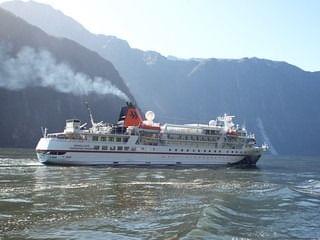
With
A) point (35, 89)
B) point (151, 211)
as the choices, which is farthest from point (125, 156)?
point (35, 89)

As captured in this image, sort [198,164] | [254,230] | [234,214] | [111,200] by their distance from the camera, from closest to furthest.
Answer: [254,230]
[234,214]
[111,200]
[198,164]

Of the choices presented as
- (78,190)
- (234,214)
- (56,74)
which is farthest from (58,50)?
(234,214)

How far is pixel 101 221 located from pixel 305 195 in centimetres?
2080

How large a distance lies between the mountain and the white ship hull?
70609 mm

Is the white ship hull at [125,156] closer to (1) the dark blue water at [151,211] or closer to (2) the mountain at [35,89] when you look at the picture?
(1) the dark blue water at [151,211]

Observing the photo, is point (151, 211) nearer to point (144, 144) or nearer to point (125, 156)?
point (125, 156)

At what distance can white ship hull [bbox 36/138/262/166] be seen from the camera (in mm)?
67625

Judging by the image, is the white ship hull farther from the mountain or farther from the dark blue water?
the mountain

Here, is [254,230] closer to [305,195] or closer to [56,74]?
[305,195]

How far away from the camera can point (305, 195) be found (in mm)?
39188

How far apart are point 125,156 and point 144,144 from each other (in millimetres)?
4119

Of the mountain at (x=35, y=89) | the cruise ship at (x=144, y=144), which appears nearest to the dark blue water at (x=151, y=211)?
the cruise ship at (x=144, y=144)

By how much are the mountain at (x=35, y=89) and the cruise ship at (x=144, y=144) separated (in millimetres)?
68494

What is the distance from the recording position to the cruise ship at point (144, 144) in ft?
225
